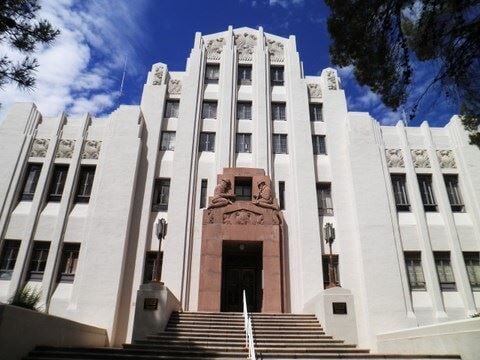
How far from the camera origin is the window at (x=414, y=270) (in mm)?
14329

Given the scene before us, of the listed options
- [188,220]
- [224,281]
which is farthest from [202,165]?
[224,281]

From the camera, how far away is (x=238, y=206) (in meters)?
15.4

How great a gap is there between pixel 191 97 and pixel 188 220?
7.10 metres

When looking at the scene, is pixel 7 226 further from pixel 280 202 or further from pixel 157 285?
pixel 280 202

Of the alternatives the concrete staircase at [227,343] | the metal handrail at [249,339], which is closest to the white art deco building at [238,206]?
the concrete staircase at [227,343]

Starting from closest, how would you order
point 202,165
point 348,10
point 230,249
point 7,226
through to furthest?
point 348,10
point 7,226
point 230,249
point 202,165

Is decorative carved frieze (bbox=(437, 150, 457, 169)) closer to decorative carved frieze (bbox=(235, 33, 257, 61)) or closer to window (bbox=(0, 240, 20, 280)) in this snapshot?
decorative carved frieze (bbox=(235, 33, 257, 61))

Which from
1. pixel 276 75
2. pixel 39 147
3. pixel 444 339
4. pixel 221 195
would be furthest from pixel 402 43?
pixel 39 147

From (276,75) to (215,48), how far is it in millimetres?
4156

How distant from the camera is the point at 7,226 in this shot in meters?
14.7

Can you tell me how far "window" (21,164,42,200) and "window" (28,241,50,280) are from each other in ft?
7.95

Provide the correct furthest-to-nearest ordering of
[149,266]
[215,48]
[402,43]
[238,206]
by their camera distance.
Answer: [215,48], [238,206], [149,266], [402,43]

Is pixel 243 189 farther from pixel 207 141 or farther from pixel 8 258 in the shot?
pixel 8 258

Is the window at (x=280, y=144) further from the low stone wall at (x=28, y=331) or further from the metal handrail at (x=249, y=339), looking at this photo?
the low stone wall at (x=28, y=331)
